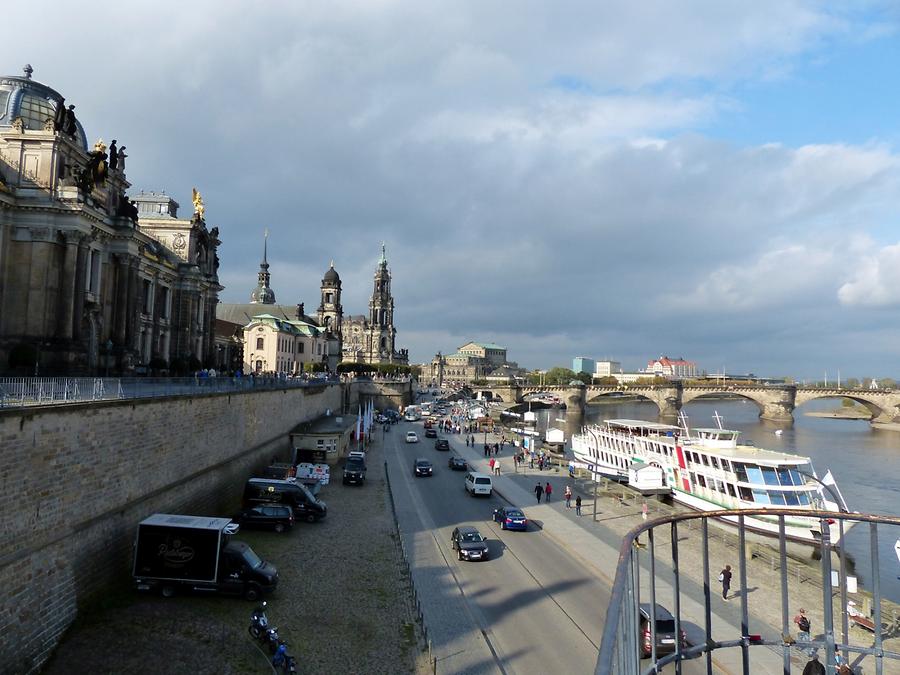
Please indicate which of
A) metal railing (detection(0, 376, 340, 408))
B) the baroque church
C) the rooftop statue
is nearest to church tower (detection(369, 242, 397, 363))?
the baroque church

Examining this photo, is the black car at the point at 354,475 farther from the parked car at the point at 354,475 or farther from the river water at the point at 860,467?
the river water at the point at 860,467

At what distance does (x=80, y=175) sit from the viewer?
112 feet

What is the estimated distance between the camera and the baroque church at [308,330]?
97000mm

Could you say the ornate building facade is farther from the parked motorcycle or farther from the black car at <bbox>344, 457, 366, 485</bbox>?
the parked motorcycle

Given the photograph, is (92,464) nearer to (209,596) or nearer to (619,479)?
(209,596)


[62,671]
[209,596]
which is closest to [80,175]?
[209,596]

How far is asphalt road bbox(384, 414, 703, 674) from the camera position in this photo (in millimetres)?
15870

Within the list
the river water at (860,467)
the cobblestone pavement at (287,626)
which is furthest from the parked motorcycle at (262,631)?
the river water at (860,467)

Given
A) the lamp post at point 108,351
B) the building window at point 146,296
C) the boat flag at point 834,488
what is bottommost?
the boat flag at point 834,488

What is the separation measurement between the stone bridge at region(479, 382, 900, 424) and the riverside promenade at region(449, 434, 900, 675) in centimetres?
8940

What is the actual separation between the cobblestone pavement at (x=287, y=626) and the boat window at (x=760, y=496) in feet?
66.9

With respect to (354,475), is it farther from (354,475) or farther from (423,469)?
(423,469)

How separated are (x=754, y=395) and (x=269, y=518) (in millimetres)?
120028

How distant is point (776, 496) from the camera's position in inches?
1287
